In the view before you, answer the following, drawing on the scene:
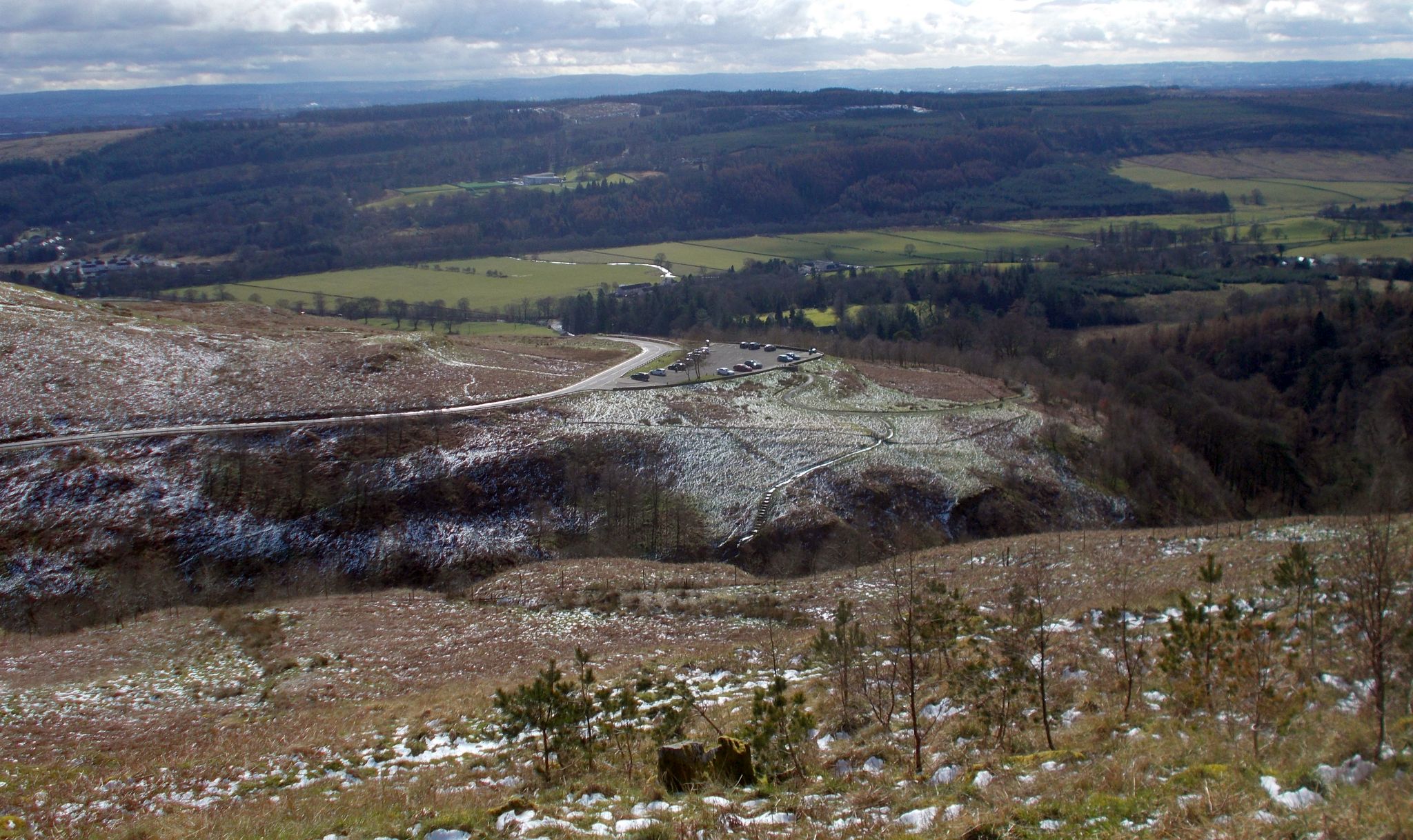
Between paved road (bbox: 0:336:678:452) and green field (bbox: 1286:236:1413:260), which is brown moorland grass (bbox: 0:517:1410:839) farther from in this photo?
green field (bbox: 1286:236:1413:260)

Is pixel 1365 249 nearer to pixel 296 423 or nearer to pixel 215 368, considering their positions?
pixel 296 423

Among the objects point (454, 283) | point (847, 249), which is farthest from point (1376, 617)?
point (847, 249)

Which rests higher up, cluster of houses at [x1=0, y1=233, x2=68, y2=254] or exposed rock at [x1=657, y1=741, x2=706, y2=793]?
cluster of houses at [x1=0, y1=233, x2=68, y2=254]

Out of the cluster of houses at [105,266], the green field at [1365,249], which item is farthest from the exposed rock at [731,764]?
the cluster of houses at [105,266]

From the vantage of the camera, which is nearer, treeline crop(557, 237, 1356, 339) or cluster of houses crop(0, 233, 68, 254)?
treeline crop(557, 237, 1356, 339)

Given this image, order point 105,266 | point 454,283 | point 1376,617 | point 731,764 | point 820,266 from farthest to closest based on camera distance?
point 105,266 → point 820,266 → point 454,283 → point 731,764 → point 1376,617

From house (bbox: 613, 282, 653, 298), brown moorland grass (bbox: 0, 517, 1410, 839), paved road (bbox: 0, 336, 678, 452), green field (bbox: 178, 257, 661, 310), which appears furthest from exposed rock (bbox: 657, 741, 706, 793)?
house (bbox: 613, 282, 653, 298)

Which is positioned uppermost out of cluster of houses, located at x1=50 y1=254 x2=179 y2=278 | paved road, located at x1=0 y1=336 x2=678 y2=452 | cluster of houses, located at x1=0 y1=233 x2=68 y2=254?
cluster of houses, located at x1=0 y1=233 x2=68 y2=254

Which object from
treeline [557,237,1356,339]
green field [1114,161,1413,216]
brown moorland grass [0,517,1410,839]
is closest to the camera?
brown moorland grass [0,517,1410,839]

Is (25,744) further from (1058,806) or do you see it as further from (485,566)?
(485,566)
